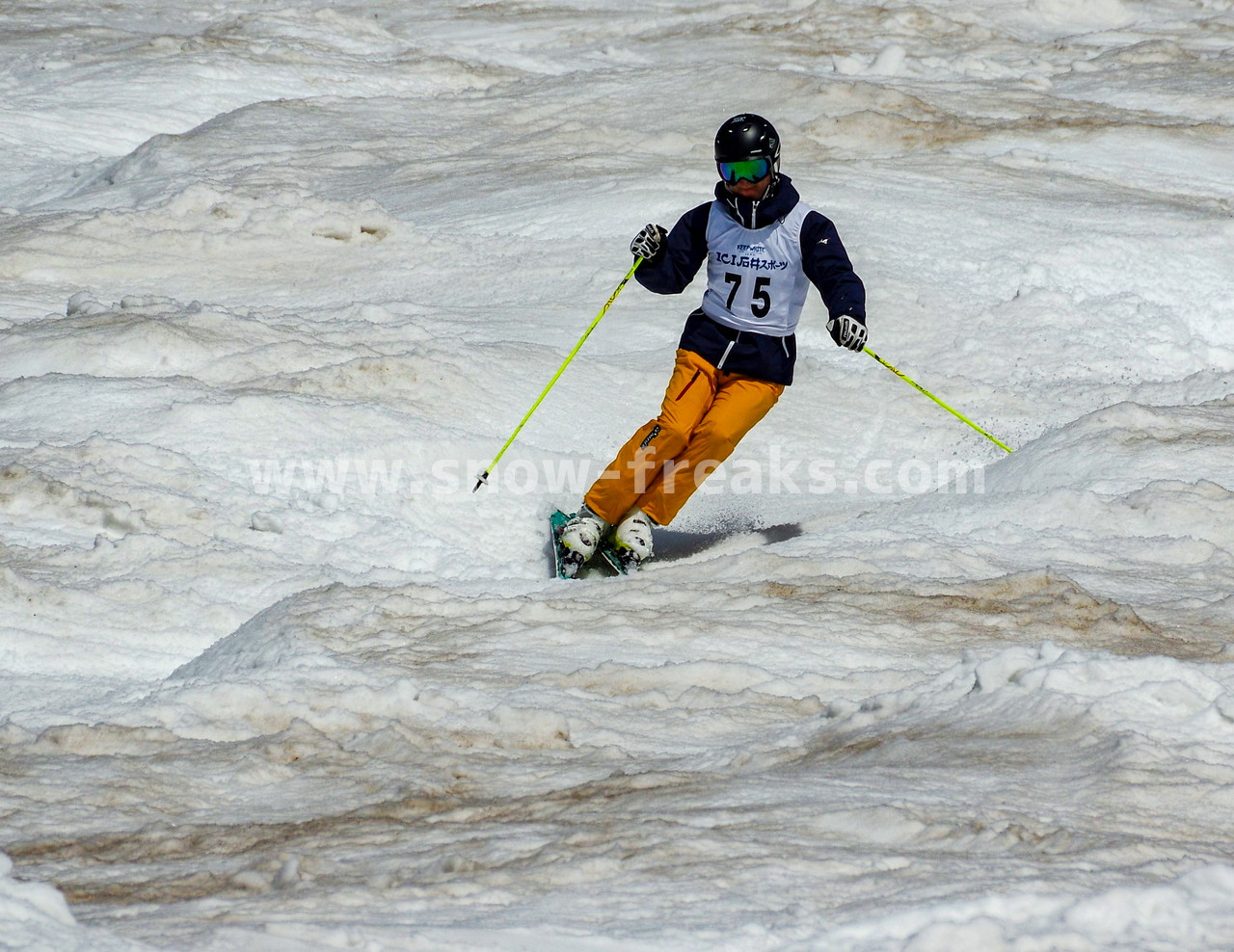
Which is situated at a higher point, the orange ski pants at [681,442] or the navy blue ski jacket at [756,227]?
the navy blue ski jacket at [756,227]

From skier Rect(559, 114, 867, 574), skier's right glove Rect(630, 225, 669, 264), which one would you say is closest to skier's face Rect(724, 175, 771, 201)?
skier Rect(559, 114, 867, 574)

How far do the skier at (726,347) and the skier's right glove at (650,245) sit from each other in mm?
14

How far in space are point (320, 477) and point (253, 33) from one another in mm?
12458

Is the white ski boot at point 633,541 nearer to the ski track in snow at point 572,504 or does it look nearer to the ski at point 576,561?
the ski at point 576,561

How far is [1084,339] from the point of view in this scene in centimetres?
948

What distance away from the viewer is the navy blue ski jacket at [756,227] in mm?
6465

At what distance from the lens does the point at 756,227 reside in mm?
6559

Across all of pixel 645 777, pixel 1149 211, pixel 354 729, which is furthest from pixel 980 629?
pixel 1149 211

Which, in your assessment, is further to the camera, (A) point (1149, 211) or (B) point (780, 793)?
(A) point (1149, 211)

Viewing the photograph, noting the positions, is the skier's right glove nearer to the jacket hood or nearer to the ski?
the jacket hood

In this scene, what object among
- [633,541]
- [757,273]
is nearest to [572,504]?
[633,541]

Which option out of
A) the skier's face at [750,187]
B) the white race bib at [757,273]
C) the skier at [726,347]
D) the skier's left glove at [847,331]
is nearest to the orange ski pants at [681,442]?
the skier at [726,347]

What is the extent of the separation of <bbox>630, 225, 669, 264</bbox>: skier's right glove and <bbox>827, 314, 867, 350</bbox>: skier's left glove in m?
1.07

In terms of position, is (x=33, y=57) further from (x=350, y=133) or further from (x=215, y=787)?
(x=215, y=787)
